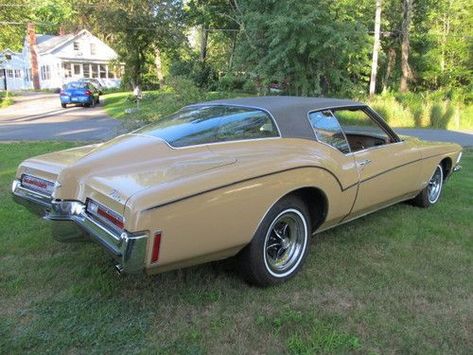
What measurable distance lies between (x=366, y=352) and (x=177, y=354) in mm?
1086

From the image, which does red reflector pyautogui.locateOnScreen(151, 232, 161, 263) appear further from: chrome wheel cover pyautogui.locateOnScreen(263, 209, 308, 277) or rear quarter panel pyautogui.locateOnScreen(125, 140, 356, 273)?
chrome wheel cover pyautogui.locateOnScreen(263, 209, 308, 277)

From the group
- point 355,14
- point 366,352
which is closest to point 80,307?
point 366,352

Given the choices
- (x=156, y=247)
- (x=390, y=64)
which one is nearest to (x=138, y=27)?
(x=390, y=64)

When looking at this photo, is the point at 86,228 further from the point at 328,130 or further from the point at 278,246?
the point at 328,130

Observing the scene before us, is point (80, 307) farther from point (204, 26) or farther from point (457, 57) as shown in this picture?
point (204, 26)

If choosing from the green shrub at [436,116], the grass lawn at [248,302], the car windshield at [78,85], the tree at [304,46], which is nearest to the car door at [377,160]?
the grass lawn at [248,302]

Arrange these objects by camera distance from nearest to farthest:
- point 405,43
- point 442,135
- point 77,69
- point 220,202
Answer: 1. point 220,202
2. point 442,135
3. point 405,43
4. point 77,69

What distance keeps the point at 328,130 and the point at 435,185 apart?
2.29 metres

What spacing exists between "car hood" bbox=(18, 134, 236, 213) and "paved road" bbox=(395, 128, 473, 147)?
Result: 11390mm

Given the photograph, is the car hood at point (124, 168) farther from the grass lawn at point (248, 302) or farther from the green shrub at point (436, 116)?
the green shrub at point (436, 116)

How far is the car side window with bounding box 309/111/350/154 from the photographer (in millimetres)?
4246

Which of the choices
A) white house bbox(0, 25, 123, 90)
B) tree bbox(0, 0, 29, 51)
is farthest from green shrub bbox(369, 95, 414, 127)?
white house bbox(0, 25, 123, 90)

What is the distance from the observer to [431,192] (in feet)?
19.2

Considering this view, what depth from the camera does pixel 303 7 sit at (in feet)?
62.3
